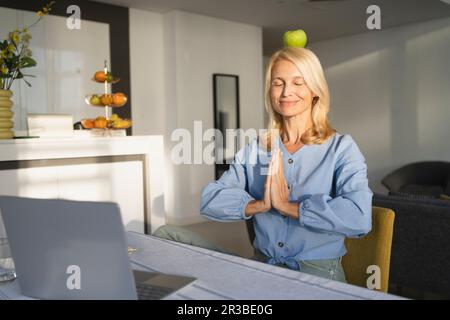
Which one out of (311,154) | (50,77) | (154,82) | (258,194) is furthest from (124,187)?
(154,82)

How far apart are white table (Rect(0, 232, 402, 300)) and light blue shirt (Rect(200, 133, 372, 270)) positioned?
11.3 inches

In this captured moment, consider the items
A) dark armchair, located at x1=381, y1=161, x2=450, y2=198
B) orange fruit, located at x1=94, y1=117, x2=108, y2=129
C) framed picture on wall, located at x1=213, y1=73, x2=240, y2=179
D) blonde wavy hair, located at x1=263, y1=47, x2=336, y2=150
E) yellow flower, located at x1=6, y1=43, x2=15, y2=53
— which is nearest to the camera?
blonde wavy hair, located at x1=263, y1=47, x2=336, y2=150

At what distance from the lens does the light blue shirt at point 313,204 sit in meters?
1.28

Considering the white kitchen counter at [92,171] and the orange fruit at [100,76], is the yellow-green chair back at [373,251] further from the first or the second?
the orange fruit at [100,76]

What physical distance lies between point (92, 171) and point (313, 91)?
162 centimetres

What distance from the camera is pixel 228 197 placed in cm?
146

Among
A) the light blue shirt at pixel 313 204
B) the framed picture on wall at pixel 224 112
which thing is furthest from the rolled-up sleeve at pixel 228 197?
the framed picture on wall at pixel 224 112

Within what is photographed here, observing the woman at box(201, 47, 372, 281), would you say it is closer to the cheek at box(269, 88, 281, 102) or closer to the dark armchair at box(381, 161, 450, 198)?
the cheek at box(269, 88, 281, 102)

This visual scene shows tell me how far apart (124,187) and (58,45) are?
9.23 ft

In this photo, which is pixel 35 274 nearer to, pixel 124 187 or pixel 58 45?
pixel 124 187

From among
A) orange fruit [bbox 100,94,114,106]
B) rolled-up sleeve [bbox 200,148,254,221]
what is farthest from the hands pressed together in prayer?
orange fruit [bbox 100,94,114,106]

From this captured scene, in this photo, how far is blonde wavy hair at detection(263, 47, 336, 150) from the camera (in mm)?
1405

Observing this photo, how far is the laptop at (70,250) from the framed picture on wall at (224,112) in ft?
16.7

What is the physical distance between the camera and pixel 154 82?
5707 millimetres
